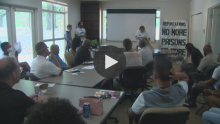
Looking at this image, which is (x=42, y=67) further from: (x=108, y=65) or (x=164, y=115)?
(x=164, y=115)

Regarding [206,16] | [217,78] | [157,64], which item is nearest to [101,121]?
[157,64]

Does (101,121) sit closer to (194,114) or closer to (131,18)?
(194,114)

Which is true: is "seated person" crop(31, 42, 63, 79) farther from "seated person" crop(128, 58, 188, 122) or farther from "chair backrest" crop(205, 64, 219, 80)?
"chair backrest" crop(205, 64, 219, 80)

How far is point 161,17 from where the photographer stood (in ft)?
28.7

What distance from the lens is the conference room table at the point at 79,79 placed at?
273 centimetres

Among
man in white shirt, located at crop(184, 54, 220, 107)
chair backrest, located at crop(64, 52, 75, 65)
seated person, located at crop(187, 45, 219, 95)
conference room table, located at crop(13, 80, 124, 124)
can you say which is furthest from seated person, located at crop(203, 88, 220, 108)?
chair backrest, located at crop(64, 52, 75, 65)

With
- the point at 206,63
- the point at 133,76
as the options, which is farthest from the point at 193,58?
the point at 133,76

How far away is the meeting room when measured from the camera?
58.4 inches

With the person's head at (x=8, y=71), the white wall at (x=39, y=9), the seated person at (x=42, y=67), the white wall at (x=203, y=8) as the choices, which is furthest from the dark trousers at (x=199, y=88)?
the white wall at (x=39, y=9)

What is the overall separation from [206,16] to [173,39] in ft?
9.56

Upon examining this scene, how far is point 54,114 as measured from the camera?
78 centimetres

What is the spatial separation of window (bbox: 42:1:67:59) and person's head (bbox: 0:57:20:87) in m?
5.28

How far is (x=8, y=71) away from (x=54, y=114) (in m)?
1.06

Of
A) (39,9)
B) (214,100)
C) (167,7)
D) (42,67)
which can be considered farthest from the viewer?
(167,7)
